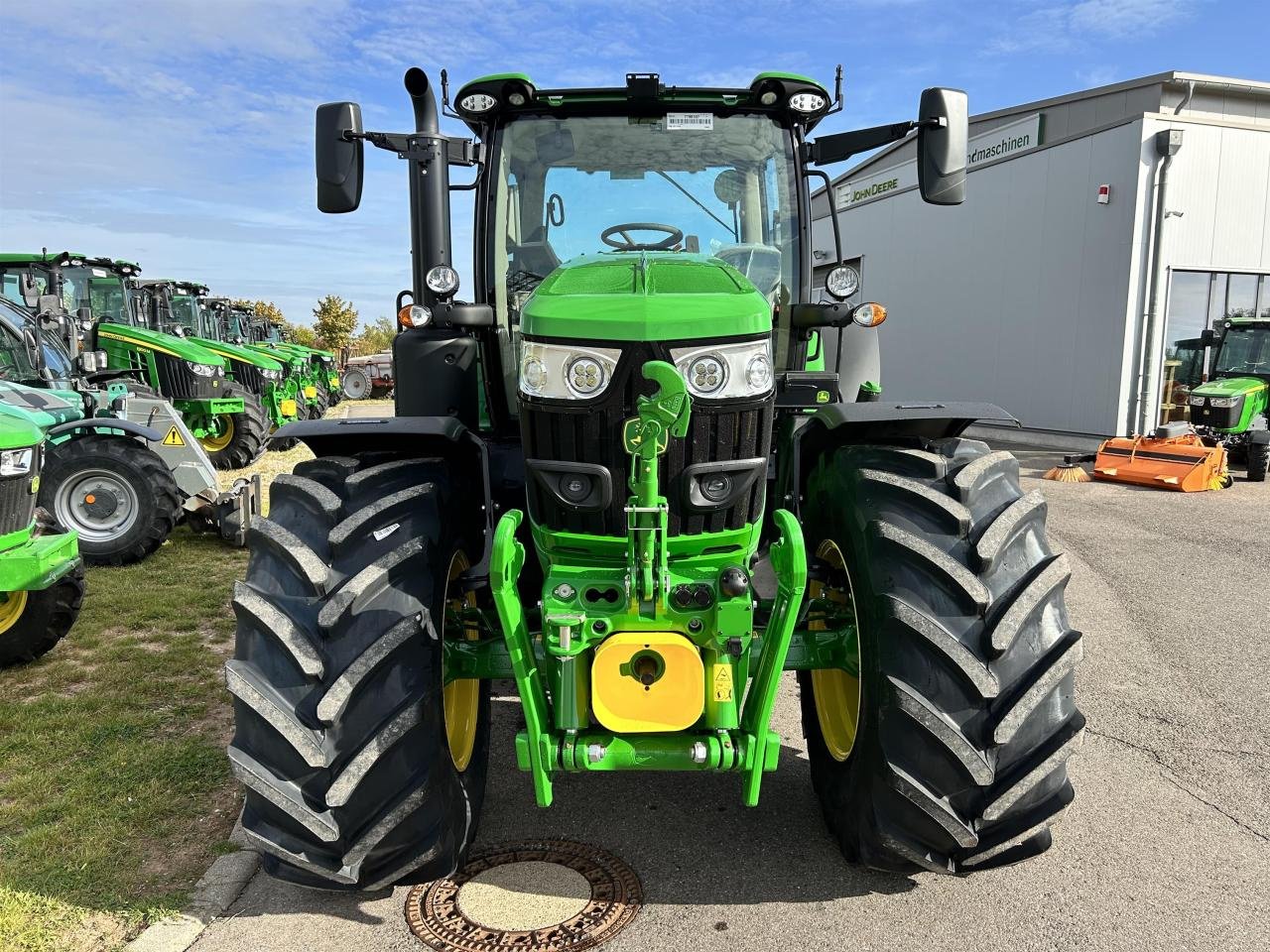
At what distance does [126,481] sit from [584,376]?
20.5ft

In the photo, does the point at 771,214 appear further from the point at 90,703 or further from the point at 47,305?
the point at 47,305

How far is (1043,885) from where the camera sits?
293 cm

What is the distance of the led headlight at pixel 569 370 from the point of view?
100 inches

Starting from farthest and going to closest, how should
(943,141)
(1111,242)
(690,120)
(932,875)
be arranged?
(1111,242)
(690,120)
(943,141)
(932,875)

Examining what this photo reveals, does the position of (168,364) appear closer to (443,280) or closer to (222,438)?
(222,438)

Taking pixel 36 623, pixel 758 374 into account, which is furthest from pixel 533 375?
pixel 36 623

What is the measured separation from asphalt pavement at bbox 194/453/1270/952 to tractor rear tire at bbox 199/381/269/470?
10320 millimetres

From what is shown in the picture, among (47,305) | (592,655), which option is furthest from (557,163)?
(47,305)

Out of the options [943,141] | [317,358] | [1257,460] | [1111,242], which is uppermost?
[1111,242]

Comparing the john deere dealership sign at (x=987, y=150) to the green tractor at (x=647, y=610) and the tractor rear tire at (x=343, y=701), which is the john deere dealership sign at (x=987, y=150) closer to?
the green tractor at (x=647, y=610)

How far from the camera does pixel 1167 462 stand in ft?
36.9

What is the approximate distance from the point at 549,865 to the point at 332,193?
2459 millimetres

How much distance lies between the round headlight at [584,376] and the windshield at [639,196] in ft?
4.04

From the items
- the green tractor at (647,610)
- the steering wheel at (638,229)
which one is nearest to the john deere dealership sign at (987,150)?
the steering wheel at (638,229)
